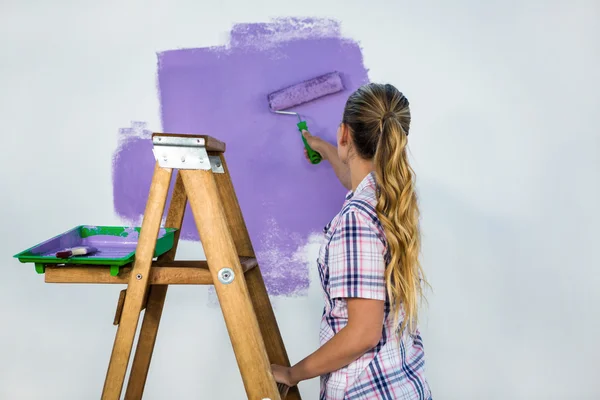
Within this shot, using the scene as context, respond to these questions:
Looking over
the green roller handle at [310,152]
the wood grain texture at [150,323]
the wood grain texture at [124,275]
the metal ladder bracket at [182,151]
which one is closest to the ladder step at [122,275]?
the wood grain texture at [124,275]

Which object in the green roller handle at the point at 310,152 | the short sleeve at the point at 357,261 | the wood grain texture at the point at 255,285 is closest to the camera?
the short sleeve at the point at 357,261

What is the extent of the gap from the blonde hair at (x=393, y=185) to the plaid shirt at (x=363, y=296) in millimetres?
25

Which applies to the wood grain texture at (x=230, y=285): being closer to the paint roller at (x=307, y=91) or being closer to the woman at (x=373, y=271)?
the woman at (x=373, y=271)

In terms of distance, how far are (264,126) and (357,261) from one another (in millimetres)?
917

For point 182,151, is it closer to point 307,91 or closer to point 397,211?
point 397,211

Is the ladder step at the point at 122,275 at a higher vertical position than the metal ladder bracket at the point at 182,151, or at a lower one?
lower

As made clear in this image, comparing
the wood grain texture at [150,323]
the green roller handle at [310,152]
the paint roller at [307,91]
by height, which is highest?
the paint roller at [307,91]

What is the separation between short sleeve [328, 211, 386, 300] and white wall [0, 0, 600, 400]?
2.67ft

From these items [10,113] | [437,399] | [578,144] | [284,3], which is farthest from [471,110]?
[10,113]

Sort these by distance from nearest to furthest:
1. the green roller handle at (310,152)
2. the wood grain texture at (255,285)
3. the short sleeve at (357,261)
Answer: the short sleeve at (357,261)
the wood grain texture at (255,285)
the green roller handle at (310,152)

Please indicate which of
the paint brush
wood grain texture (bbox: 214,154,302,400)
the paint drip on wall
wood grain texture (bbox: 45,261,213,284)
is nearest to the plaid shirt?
wood grain texture (bbox: 214,154,302,400)

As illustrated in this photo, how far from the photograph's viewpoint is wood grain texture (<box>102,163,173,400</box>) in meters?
1.16

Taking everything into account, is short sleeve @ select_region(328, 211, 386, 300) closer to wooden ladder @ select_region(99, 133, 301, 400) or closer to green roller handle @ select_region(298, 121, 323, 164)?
wooden ladder @ select_region(99, 133, 301, 400)

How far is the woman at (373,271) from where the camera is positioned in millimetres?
1114
